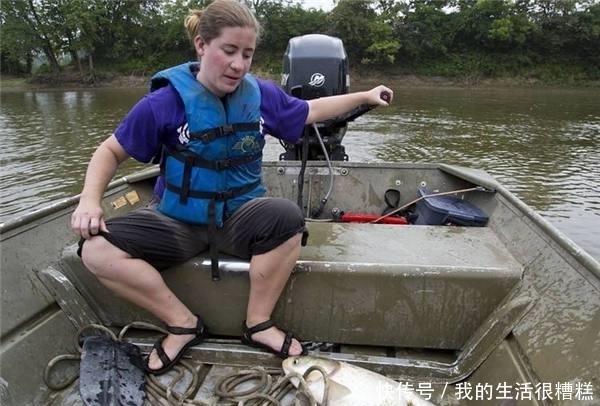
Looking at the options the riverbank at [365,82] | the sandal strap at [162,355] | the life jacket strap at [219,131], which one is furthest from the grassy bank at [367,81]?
the sandal strap at [162,355]

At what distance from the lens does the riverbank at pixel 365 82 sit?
29.5m

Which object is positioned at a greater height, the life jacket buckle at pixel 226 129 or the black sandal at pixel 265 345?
the life jacket buckle at pixel 226 129

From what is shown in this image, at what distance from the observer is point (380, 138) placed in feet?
37.0

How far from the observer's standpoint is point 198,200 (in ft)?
6.70

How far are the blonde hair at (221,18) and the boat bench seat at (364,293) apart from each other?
0.95 metres

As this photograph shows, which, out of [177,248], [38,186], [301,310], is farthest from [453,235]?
[38,186]

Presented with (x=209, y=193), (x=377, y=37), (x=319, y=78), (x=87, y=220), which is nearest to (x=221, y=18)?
(x=209, y=193)

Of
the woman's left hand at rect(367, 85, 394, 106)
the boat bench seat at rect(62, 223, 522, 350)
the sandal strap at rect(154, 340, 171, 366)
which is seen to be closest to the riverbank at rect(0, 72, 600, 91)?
the woman's left hand at rect(367, 85, 394, 106)

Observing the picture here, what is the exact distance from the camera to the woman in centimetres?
192

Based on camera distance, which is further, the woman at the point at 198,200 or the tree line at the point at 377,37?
the tree line at the point at 377,37

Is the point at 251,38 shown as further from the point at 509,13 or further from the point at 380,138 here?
the point at 509,13

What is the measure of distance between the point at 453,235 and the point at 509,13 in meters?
37.3

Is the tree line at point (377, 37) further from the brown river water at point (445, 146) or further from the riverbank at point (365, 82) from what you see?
the brown river water at point (445, 146)

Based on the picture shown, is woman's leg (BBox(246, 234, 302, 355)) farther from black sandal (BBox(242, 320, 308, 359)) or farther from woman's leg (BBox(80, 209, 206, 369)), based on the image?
woman's leg (BBox(80, 209, 206, 369))
